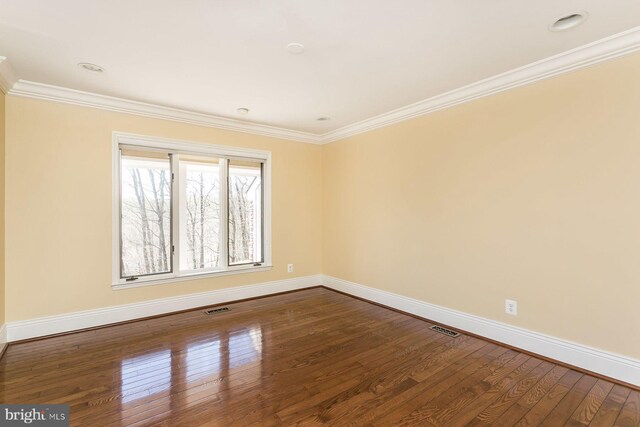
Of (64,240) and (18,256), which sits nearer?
(18,256)

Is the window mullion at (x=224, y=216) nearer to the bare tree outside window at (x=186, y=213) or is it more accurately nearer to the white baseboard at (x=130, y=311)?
the bare tree outside window at (x=186, y=213)

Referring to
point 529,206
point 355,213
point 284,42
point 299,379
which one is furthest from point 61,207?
point 529,206

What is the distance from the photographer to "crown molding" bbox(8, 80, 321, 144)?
119 inches

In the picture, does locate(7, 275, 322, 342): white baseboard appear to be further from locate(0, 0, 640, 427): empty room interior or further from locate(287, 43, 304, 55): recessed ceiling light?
locate(287, 43, 304, 55): recessed ceiling light

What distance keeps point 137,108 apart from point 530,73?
13.6 feet

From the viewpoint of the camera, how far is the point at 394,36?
2.22m

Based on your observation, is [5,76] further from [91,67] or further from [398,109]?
[398,109]

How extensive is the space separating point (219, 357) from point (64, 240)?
2150 millimetres

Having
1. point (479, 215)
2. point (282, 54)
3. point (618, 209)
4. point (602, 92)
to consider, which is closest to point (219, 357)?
point (282, 54)

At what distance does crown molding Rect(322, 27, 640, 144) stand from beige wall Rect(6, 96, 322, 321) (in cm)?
292

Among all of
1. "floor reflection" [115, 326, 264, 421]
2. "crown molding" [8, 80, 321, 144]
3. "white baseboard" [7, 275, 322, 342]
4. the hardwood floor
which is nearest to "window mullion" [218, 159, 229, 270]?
"white baseboard" [7, 275, 322, 342]

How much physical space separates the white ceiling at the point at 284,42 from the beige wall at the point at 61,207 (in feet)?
1.42

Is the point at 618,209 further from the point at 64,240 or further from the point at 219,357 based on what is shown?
the point at 64,240

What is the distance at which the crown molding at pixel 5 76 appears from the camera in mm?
2529
